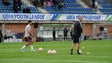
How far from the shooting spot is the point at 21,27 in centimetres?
4931

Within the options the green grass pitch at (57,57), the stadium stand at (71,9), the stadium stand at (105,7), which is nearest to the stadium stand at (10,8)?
the stadium stand at (71,9)

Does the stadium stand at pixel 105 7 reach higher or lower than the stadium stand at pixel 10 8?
lower

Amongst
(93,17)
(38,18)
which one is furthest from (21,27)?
(93,17)

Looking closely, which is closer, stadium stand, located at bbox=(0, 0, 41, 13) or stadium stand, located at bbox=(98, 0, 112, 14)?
stadium stand, located at bbox=(0, 0, 41, 13)

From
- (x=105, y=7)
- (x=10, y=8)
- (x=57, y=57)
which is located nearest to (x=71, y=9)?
(x=105, y=7)

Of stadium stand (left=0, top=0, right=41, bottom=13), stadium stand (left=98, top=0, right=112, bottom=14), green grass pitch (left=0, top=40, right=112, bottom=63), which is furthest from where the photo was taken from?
stadium stand (left=98, top=0, right=112, bottom=14)

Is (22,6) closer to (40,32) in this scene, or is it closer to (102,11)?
(40,32)

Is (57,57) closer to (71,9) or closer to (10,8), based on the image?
(10,8)

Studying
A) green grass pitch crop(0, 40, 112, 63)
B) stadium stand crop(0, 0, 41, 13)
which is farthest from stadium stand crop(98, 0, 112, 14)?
green grass pitch crop(0, 40, 112, 63)

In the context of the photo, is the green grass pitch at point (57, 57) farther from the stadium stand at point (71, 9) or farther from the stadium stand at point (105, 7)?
the stadium stand at point (105, 7)

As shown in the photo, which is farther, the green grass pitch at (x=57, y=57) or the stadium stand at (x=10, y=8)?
→ the stadium stand at (x=10, y=8)

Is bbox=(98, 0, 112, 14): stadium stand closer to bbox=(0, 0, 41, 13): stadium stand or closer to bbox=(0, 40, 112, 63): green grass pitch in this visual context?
bbox=(0, 0, 41, 13): stadium stand

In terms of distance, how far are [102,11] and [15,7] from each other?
1240cm

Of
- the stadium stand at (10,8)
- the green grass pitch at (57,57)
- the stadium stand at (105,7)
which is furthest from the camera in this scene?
the stadium stand at (105,7)
